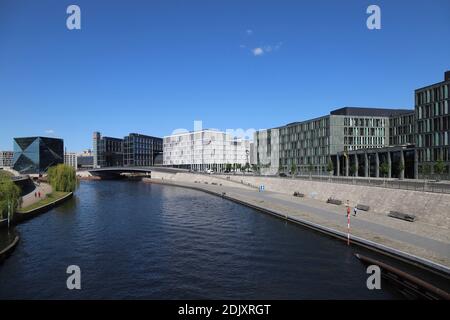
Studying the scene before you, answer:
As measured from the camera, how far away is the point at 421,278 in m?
23.5

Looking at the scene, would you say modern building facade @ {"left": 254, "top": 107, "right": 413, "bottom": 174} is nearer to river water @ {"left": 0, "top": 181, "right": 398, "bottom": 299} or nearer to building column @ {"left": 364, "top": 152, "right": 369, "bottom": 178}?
building column @ {"left": 364, "top": 152, "right": 369, "bottom": 178}

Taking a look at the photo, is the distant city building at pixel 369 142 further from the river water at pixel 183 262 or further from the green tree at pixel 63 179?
the green tree at pixel 63 179

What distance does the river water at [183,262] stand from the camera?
23375mm

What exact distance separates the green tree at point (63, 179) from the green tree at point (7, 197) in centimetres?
4005

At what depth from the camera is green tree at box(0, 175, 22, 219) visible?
44281mm

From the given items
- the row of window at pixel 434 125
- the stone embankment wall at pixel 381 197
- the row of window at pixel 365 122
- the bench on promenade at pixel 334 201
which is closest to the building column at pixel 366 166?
the row of window at pixel 434 125

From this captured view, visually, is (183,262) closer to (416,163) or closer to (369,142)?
(416,163)

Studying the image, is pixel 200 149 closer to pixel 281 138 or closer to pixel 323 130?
pixel 281 138

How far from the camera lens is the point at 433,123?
265 ft

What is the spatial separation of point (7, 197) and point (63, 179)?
144ft

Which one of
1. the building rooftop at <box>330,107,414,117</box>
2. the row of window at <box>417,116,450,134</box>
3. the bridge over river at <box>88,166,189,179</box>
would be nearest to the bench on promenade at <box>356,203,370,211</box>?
the row of window at <box>417,116,450,134</box>

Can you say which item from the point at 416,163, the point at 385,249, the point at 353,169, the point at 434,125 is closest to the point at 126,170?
the point at 353,169

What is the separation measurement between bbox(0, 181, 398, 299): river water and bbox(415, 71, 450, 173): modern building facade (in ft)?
162
